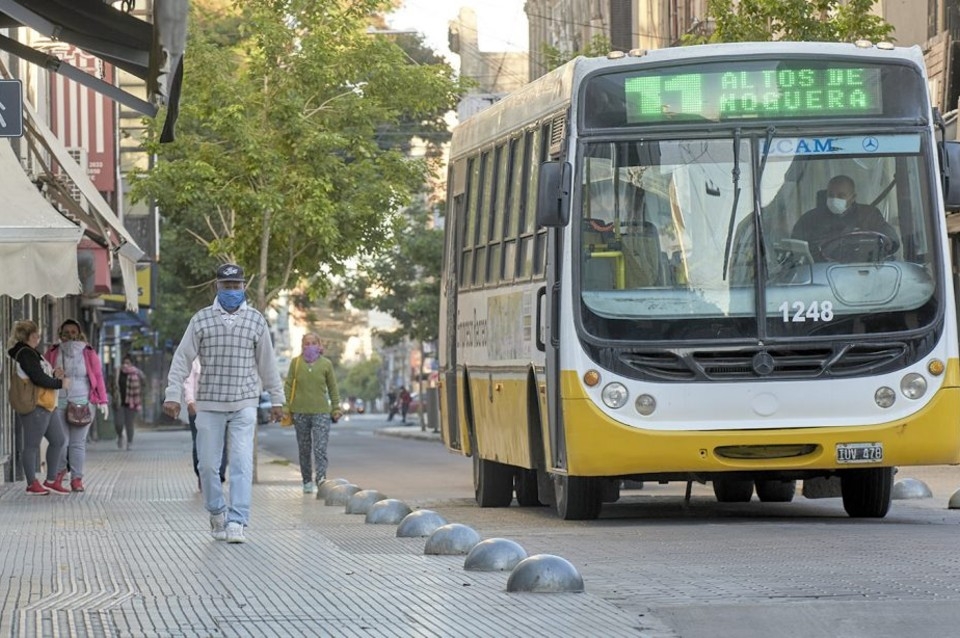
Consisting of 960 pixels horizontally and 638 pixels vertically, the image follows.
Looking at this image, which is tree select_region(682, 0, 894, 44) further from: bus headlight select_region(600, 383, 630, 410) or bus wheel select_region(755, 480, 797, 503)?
bus headlight select_region(600, 383, 630, 410)

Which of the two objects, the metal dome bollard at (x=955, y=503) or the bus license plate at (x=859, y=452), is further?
the metal dome bollard at (x=955, y=503)

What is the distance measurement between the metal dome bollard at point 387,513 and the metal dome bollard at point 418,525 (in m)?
1.49

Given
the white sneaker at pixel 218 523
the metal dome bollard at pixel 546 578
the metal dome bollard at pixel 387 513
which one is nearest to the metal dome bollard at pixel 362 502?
the metal dome bollard at pixel 387 513

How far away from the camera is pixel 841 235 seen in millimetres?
15469

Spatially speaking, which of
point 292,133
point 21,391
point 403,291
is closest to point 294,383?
point 21,391

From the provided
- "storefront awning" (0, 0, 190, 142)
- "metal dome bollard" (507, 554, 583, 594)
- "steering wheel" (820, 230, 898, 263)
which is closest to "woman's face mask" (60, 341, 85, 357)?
"steering wheel" (820, 230, 898, 263)

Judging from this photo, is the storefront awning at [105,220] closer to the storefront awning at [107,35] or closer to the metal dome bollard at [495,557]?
the storefront awning at [107,35]

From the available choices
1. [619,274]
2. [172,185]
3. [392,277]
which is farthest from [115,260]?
[392,277]

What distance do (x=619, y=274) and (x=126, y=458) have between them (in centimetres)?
2158

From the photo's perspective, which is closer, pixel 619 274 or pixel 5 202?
pixel 619 274

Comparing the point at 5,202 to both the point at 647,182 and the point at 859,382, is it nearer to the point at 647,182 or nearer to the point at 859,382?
the point at 647,182

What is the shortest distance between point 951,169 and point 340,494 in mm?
6949

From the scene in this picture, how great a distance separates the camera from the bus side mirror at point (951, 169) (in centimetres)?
1544

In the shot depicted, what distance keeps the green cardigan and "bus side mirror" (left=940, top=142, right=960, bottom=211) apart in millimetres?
9043
